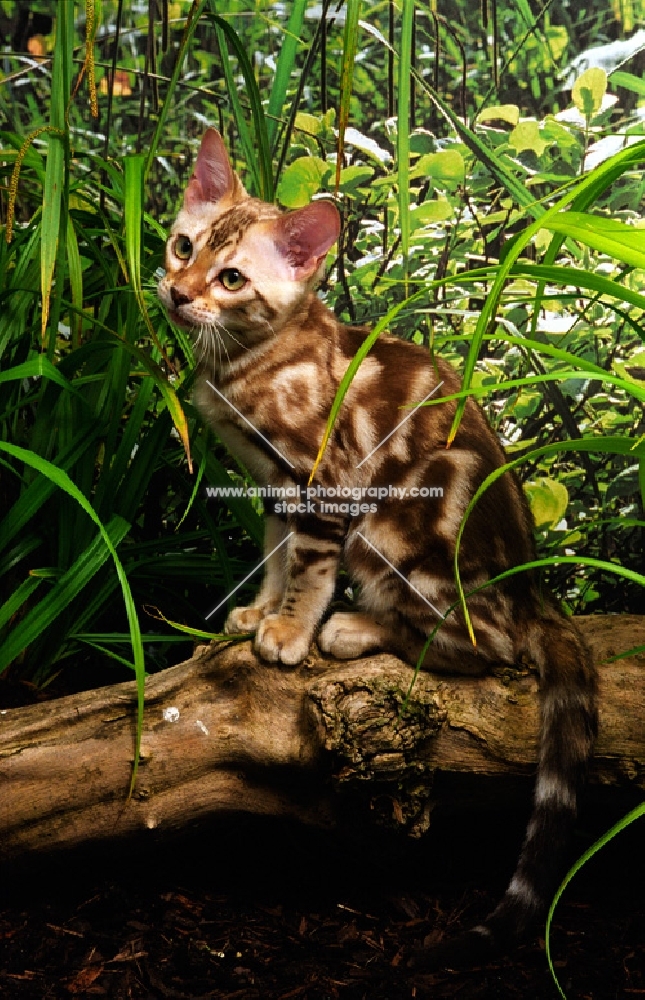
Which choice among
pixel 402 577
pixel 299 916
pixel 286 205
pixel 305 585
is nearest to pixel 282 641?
pixel 305 585

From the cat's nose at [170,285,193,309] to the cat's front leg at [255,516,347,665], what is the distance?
41 centimetres

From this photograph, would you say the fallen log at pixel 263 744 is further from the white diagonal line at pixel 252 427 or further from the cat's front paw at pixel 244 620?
the white diagonal line at pixel 252 427

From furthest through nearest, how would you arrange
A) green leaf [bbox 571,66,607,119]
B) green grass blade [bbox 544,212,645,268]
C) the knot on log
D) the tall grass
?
green leaf [bbox 571,66,607,119] < the knot on log < the tall grass < green grass blade [bbox 544,212,645,268]

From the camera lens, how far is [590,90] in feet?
6.65

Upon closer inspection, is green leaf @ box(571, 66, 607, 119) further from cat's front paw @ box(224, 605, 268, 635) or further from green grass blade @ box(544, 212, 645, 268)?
cat's front paw @ box(224, 605, 268, 635)

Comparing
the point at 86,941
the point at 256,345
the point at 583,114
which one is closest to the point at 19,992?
the point at 86,941

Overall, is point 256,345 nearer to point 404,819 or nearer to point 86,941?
point 404,819

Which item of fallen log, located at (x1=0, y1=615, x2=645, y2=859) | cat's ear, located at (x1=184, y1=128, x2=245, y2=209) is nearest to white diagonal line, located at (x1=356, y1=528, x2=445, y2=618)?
fallen log, located at (x1=0, y1=615, x2=645, y2=859)

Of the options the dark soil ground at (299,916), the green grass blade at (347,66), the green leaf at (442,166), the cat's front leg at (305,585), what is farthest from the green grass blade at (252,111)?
the dark soil ground at (299,916)

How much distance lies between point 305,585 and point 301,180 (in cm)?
105

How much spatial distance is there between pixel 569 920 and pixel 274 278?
1.18 metres

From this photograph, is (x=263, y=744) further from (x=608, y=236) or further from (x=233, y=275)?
(x=608, y=236)

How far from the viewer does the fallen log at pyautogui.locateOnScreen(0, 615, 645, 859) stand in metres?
1.36

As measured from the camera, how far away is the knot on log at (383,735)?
4.29 feet
